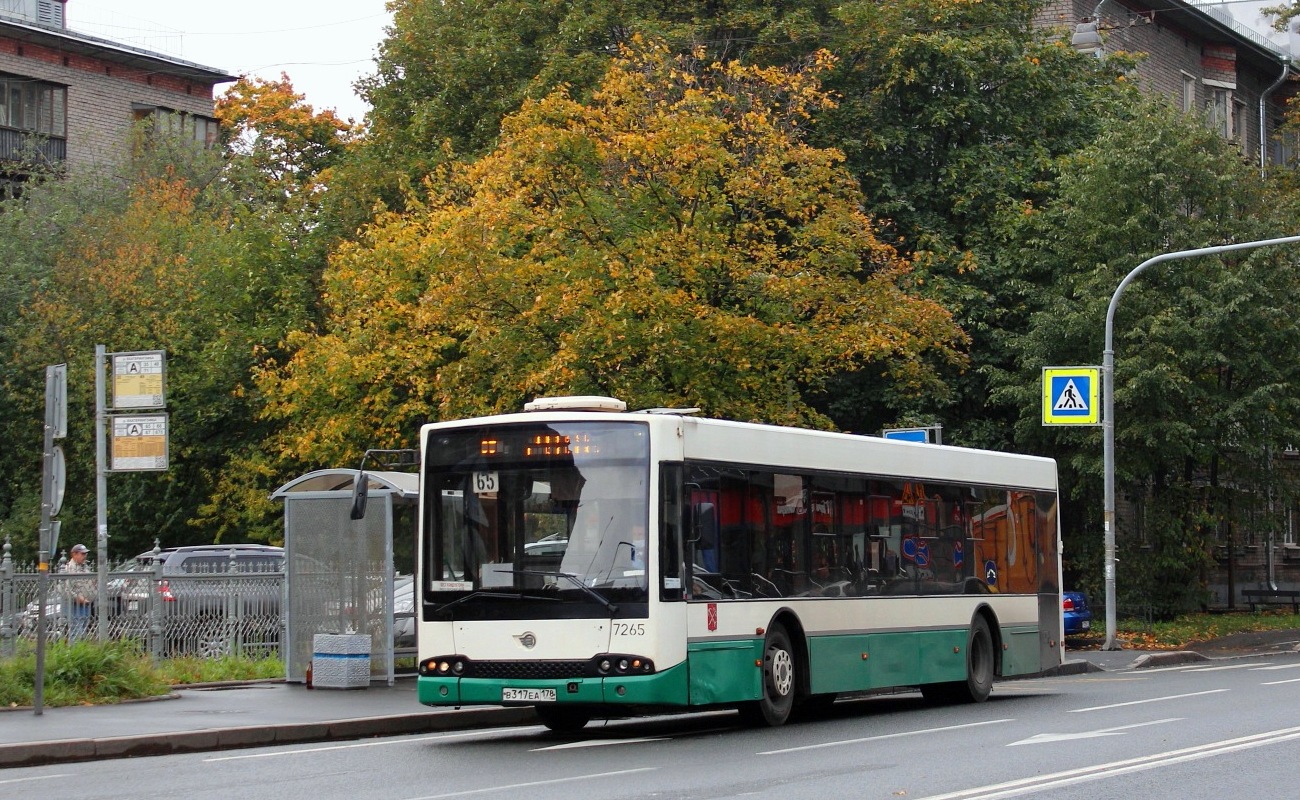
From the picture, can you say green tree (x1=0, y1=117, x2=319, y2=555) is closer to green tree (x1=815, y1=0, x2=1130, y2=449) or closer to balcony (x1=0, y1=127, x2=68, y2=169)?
balcony (x1=0, y1=127, x2=68, y2=169)

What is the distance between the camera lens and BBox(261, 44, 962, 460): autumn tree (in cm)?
2492

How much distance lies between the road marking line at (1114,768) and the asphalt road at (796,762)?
0.05ft

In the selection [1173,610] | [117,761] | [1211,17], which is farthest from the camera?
[1211,17]

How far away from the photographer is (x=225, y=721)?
1611 centimetres

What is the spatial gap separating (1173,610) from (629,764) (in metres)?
25.9

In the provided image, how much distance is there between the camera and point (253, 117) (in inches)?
2247

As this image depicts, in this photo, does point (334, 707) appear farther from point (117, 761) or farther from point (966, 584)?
point (966, 584)

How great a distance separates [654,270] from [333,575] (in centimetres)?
705

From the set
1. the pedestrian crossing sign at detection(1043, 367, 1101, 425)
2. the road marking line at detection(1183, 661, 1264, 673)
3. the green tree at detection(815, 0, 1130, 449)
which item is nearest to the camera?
the road marking line at detection(1183, 661, 1264, 673)

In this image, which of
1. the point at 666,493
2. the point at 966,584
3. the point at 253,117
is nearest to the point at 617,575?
the point at 666,493

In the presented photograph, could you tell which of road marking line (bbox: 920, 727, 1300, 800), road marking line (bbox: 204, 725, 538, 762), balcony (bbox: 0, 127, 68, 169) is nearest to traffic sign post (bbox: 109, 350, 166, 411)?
road marking line (bbox: 204, 725, 538, 762)

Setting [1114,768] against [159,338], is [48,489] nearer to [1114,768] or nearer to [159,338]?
[1114,768]

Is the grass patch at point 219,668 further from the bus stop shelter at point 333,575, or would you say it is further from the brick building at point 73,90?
the brick building at point 73,90

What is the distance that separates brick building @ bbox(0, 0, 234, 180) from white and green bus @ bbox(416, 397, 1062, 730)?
1600 inches
